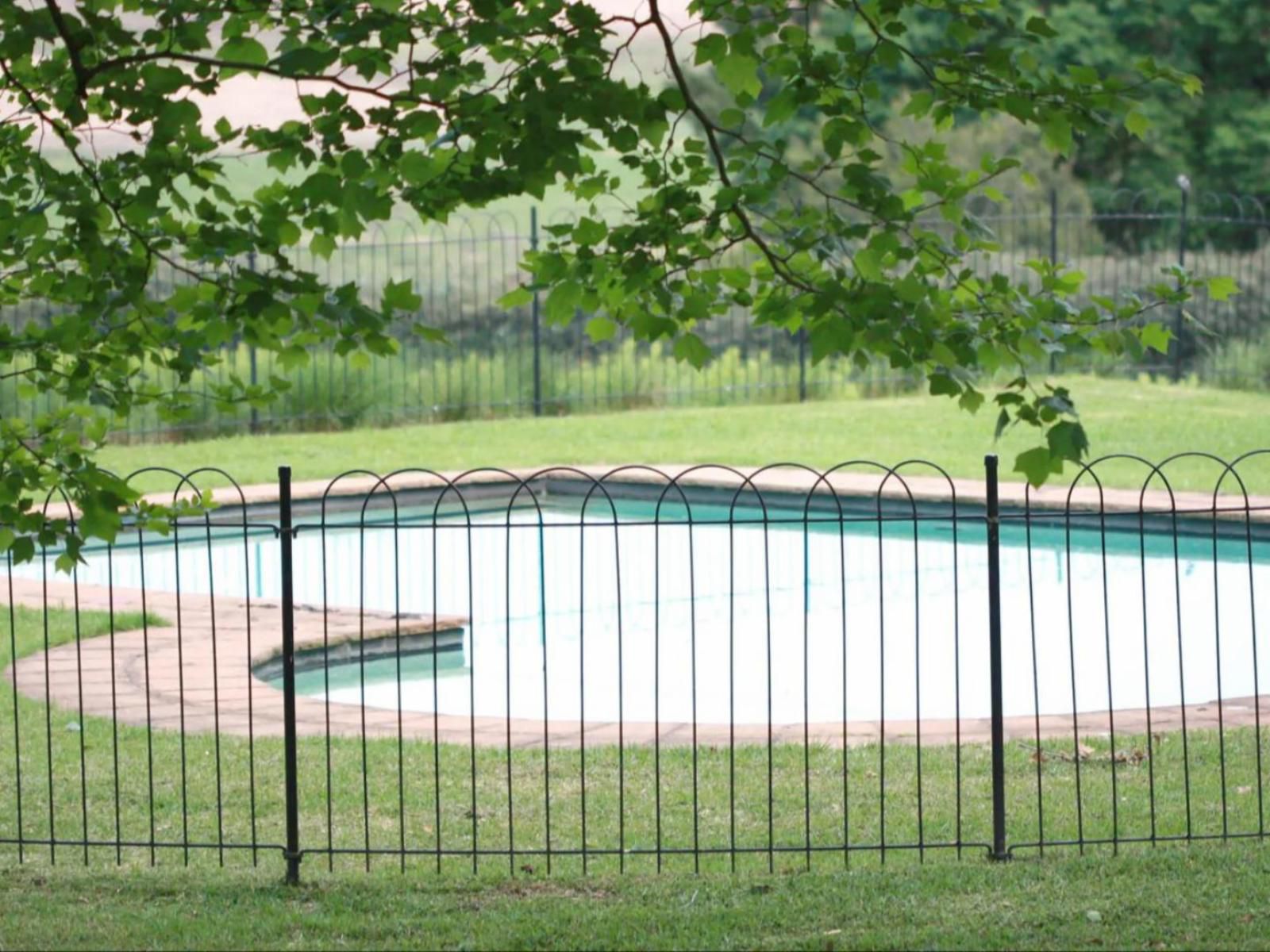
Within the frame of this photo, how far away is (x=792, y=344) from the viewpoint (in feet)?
92.4

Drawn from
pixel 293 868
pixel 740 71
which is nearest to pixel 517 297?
pixel 740 71

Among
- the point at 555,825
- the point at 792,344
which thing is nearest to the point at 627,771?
the point at 555,825

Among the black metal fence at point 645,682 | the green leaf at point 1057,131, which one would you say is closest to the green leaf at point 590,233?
the black metal fence at point 645,682

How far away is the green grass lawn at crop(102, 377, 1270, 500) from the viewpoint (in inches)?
626

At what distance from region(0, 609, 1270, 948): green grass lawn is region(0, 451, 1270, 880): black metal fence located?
3cm

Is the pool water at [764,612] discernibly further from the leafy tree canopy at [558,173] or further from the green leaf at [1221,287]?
the green leaf at [1221,287]

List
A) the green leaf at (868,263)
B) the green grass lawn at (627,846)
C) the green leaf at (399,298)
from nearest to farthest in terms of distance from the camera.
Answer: the green leaf at (399,298)
the green leaf at (868,263)
the green grass lawn at (627,846)

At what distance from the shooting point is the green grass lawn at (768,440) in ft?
52.1

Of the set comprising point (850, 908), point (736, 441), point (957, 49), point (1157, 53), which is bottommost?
point (850, 908)

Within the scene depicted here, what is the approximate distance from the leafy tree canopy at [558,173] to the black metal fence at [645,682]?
0.72 m

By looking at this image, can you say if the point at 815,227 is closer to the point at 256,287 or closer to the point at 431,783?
the point at 256,287

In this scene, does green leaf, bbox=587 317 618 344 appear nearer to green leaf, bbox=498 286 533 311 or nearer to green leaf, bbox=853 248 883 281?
green leaf, bbox=498 286 533 311

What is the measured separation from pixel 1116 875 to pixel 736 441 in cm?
1192

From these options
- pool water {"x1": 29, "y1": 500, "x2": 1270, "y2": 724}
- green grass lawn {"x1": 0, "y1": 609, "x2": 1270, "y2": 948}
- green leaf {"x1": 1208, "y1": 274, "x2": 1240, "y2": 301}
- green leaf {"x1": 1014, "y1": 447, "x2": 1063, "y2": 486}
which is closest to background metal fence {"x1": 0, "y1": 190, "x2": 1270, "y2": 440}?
pool water {"x1": 29, "y1": 500, "x2": 1270, "y2": 724}
